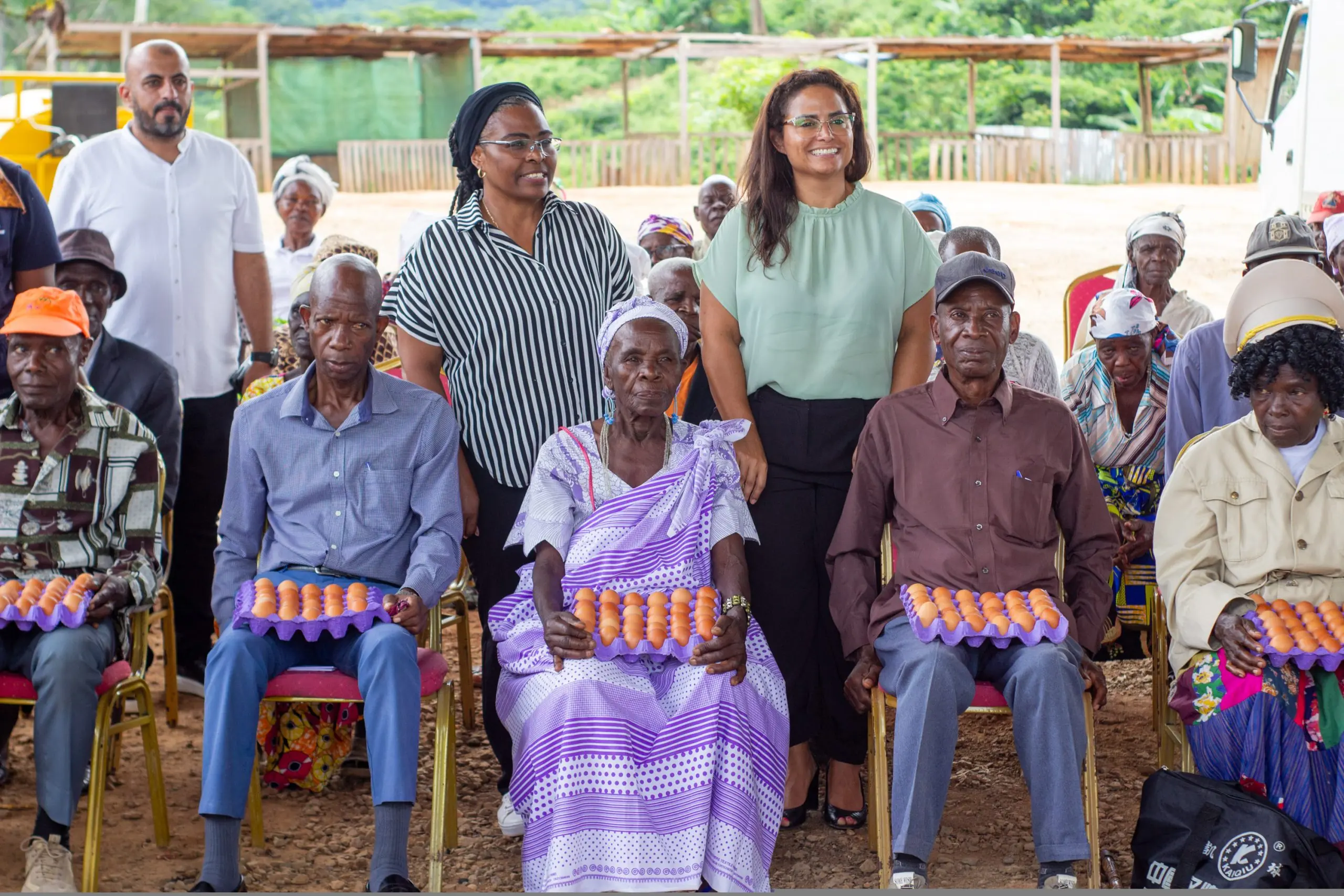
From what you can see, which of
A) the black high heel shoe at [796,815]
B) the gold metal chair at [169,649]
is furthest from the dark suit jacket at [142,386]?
the black high heel shoe at [796,815]

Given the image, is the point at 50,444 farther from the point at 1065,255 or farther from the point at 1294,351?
the point at 1065,255

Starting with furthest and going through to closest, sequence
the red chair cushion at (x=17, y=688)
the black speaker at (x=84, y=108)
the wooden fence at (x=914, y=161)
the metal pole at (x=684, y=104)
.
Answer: the wooden fence at (x=914, y=161) → the metal pole at (x=684, y=104) → the black speaker at (x=84, y=108) → the red chair cushion at (x=17, y=688)

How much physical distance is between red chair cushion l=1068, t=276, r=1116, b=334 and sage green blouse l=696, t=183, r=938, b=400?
11.0ft

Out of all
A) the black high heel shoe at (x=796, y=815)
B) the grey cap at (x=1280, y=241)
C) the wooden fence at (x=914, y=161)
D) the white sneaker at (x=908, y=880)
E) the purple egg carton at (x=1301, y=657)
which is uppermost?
the wooden fence at (x=914, y=161)

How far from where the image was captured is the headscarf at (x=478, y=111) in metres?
4.18

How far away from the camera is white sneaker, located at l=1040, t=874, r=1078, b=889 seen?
3580 millimetres

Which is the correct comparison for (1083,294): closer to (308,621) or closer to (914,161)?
(308,621)

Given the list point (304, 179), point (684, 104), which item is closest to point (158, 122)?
point (304, 179)

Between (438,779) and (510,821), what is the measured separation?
0.41 m

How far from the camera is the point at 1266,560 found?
12.9ft

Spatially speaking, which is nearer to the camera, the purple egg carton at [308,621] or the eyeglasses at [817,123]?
the purple egg carton at [308,621]

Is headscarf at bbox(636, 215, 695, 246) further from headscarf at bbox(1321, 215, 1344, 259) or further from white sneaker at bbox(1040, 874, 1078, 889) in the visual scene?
white sneaker at bbox(1040, 874, 1078, 889)

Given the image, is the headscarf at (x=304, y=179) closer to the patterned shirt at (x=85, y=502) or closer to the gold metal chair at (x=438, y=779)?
the patterned shirt at (x=85, y=502)

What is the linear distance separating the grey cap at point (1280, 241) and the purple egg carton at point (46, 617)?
4388 mm
